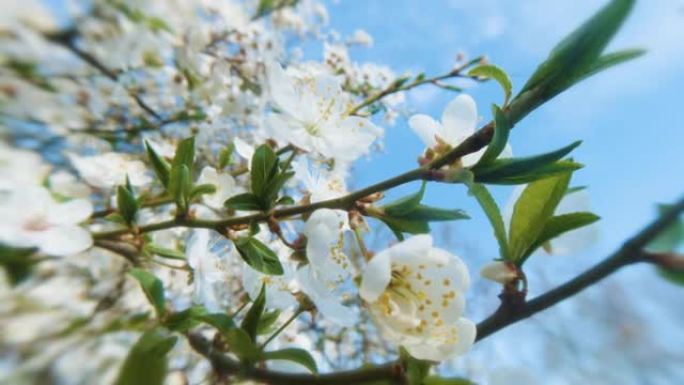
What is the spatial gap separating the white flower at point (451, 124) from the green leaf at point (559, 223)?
0.13m

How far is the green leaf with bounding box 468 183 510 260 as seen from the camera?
0.41 meters

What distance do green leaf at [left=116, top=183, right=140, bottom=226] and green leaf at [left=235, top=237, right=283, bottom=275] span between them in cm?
13

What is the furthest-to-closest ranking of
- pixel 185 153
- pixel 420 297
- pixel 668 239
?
pixel 185 153 → pixel 420 297 → pixel 668 239

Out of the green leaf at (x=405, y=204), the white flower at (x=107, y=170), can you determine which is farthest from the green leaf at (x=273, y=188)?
the white flower at (x=107, y=170)

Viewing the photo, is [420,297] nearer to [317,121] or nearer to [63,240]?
[317,121]

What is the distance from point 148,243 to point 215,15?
1.49 metres

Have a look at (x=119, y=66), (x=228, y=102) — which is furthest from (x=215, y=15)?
(x=119, y=66)

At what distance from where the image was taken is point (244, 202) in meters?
0.51

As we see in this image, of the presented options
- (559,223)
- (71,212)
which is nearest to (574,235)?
(559,223)

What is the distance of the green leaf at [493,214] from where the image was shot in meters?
0.41

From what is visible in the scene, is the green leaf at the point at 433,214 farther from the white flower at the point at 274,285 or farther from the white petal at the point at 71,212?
the white petal at the point at 71,212

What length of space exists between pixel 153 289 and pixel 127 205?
0.09 metres

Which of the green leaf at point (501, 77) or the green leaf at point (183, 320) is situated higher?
the green leaf at point (501, 77)

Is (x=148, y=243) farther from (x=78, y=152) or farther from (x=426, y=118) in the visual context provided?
(x=78, y=152)
